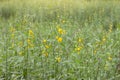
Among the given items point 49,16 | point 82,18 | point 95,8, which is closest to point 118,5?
point 95,8

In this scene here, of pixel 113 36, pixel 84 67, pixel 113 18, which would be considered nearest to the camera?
pixel 84 67

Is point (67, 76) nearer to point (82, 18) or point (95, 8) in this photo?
point (82, 18)

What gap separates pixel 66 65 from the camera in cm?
339

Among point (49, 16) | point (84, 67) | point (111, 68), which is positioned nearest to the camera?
point (84, 67)

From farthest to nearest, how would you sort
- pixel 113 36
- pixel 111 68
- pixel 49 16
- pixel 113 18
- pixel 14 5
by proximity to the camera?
pixel 14 5 < pixel 49 16 < pixel 113 18 < pixel 113 36 < pixel 111 68

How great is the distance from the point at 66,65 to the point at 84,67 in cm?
24

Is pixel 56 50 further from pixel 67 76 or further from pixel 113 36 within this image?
pixel 113 36

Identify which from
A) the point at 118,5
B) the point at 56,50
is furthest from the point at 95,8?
the point at 56,50

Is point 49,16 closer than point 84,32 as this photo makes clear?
No

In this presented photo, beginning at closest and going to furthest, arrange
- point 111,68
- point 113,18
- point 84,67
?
point 84,67
point 111,68
point 113,18

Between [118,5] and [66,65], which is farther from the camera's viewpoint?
[118,5]

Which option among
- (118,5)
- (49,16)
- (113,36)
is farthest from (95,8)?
(113,36)

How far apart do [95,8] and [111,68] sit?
16.2 feet

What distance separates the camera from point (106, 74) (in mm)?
3398
